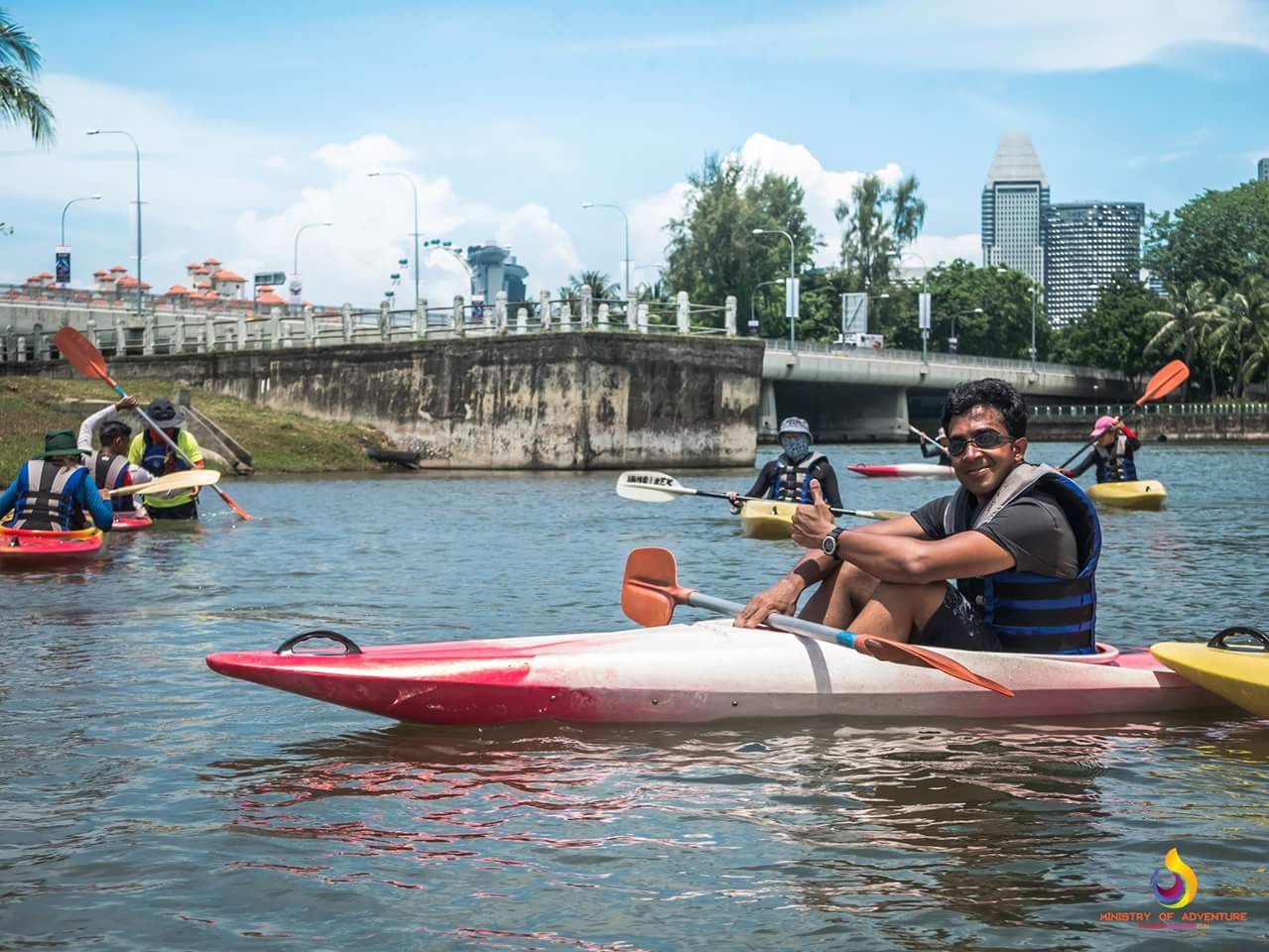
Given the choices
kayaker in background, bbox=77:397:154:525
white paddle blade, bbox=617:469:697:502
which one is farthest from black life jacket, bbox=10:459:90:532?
white paddle blade, bbox=617:469:697:502

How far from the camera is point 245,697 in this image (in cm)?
806

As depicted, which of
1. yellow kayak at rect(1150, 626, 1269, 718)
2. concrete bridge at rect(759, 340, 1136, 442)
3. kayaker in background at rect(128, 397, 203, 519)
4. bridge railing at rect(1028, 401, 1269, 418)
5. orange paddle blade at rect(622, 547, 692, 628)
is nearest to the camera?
yellow kayak at rect(1150, 626, 1269, 718)

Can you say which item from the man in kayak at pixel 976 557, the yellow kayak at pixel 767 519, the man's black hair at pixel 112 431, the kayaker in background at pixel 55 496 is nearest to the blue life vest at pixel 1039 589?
the man in kayak at pixel 976 557

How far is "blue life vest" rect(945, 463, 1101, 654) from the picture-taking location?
6.33 metres

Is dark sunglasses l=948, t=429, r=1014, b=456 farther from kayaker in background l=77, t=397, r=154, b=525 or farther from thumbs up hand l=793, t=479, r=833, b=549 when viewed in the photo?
kayaker in background l=77, t=397, r=154, b=525

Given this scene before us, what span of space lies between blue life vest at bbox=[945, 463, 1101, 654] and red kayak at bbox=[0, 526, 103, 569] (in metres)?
9.20

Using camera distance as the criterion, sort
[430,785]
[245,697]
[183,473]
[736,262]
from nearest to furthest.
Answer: [430,785] < [245,697] < [183,473] < [736,262]

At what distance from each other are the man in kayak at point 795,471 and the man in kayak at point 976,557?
8602 millimetres

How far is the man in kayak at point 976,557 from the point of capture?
6.24 metres

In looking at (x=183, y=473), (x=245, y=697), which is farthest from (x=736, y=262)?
(x=245, y=697)

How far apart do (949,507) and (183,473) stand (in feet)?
41.6

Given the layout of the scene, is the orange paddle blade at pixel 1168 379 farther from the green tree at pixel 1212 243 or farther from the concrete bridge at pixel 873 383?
the green tree at pixel 1212 243

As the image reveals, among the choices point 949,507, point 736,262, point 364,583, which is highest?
point 736,262

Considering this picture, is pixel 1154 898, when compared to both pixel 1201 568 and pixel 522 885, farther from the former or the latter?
pixel 1201 568
